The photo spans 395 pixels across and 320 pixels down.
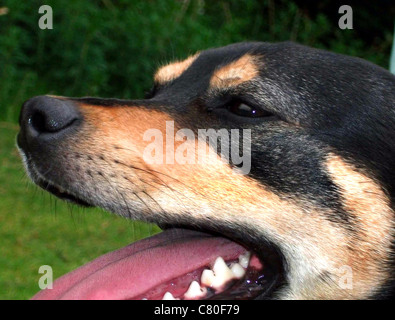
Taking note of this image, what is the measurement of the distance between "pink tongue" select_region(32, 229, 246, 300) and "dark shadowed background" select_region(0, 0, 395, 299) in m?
2.01

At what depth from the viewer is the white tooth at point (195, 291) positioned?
3.71m

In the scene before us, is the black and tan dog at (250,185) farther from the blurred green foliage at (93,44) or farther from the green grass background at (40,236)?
the blurred green foliage at (93,44)

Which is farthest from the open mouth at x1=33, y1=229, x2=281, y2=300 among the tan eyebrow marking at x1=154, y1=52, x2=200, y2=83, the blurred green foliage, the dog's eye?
the blurred green foliage

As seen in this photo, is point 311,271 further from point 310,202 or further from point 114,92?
point 114,92

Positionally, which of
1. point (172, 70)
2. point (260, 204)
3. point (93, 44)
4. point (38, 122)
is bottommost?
point (260, 204)

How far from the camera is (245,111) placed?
392 cm

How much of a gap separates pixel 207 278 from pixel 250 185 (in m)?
0.52

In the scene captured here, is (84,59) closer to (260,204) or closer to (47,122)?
(47,122)

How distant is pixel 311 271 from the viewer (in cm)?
378

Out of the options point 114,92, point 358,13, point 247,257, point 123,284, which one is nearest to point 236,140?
point 247,257

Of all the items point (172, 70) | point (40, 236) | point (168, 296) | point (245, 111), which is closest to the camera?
point (168, 296)

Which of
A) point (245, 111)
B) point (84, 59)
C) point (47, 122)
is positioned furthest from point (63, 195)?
point (84, 59)

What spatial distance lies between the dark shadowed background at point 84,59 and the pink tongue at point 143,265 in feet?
6.58

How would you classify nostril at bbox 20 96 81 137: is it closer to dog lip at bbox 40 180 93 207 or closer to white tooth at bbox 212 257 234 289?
dog lip at bbox 40 180 93 207
